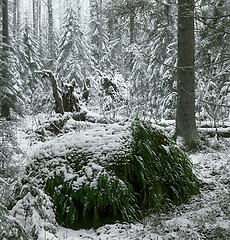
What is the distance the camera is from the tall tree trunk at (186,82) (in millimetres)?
6199

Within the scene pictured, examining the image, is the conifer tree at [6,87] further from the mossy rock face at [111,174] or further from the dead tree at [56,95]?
the mossy rock face at [111,174]

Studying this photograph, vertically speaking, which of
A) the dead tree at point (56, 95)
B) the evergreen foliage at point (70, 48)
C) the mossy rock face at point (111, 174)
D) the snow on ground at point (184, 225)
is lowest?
the snow on ground at point (184, 225)

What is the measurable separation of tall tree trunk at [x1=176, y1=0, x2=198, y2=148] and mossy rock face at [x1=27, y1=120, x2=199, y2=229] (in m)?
2.22

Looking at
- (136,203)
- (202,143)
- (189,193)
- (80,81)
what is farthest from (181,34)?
(80,81)

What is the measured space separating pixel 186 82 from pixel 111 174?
3.82 meters

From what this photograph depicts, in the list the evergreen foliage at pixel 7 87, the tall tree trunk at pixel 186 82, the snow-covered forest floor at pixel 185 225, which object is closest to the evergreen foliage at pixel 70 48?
the evergreen foliage at pixel 7 87

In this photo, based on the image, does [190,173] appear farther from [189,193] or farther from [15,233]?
[15,233]

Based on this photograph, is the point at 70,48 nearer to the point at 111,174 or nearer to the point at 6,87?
the point at 6,87

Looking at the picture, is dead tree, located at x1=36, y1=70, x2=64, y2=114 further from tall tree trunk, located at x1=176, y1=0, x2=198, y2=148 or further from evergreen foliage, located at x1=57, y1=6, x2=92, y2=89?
evergreen foliage, located at x1=57, y1=6, x2=92, y2=89

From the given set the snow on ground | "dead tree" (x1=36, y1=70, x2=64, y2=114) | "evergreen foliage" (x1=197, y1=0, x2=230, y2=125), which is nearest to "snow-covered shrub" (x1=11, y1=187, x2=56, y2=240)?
the snow on ground

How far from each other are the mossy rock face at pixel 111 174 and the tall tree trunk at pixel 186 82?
2.22m

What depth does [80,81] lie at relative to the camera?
18.4 metres

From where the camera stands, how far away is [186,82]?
20.5 ft

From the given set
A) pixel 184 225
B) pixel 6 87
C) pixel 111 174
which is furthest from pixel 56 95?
pixel 184 225
